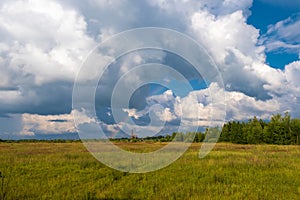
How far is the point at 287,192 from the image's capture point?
1033cm

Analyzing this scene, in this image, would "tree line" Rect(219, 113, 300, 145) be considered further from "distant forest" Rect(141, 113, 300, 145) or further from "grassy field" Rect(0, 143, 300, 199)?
"grassy field" Rect(0, 143, 300, 199)

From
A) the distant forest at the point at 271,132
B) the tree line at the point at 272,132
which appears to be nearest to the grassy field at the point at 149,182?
the distant forest at the point at 271,132

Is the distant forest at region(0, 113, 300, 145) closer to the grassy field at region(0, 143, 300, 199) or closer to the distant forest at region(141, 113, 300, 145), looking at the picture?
the distant forest at region(141, 113, 300, 145)

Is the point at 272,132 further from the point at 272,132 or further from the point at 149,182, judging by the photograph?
the point at 149,182

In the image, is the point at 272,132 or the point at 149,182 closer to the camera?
the point at 149,182

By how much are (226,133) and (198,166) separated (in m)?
70.8

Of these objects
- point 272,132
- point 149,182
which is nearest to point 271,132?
point 272,132

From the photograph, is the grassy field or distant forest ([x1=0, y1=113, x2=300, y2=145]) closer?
the grassy field

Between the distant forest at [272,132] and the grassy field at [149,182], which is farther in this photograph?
the distant forest at [272,132]

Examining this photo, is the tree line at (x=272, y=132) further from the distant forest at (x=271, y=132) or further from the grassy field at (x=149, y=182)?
the grassy field at (x=149, y=182)

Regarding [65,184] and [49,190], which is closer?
[49,190]

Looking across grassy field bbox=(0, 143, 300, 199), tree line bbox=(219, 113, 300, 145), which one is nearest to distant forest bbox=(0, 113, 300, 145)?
tree line bbox=(219, 113, 300, 145)

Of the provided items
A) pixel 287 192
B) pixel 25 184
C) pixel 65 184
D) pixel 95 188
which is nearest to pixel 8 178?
pixel 25 184

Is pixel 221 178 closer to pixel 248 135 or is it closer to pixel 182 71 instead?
pixel 182 71
